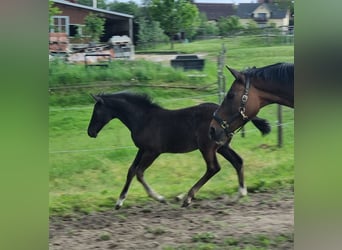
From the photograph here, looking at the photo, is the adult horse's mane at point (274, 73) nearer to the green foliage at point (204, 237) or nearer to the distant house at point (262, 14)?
the distant house at point (262, 14)

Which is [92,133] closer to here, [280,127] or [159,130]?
[159,130]

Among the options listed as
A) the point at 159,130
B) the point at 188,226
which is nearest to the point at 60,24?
the point at 159,130

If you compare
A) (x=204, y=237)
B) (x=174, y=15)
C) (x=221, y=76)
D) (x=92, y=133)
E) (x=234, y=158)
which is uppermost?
(x=174, y=15)

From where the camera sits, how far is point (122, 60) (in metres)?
4.05

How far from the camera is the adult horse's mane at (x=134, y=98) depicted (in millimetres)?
4090

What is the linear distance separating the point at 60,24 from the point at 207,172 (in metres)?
1.55

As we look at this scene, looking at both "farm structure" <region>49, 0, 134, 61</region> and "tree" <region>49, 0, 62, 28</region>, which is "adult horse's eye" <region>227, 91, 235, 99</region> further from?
"tree" <region>49, 0, 62, 28</region>

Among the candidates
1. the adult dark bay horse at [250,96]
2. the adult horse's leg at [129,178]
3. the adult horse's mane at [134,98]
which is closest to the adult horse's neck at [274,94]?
the adult dark bay horse at [250,96]

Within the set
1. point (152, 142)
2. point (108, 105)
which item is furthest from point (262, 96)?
point (108, 105)

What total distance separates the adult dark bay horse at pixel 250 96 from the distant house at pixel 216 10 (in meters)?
0.44

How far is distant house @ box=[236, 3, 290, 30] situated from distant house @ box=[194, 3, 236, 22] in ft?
0.21

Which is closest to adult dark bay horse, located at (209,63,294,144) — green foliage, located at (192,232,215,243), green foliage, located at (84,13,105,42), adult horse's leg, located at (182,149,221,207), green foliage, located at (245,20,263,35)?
adult horse's leg, located at (182,149,221,207)

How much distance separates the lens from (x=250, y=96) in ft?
13.3
